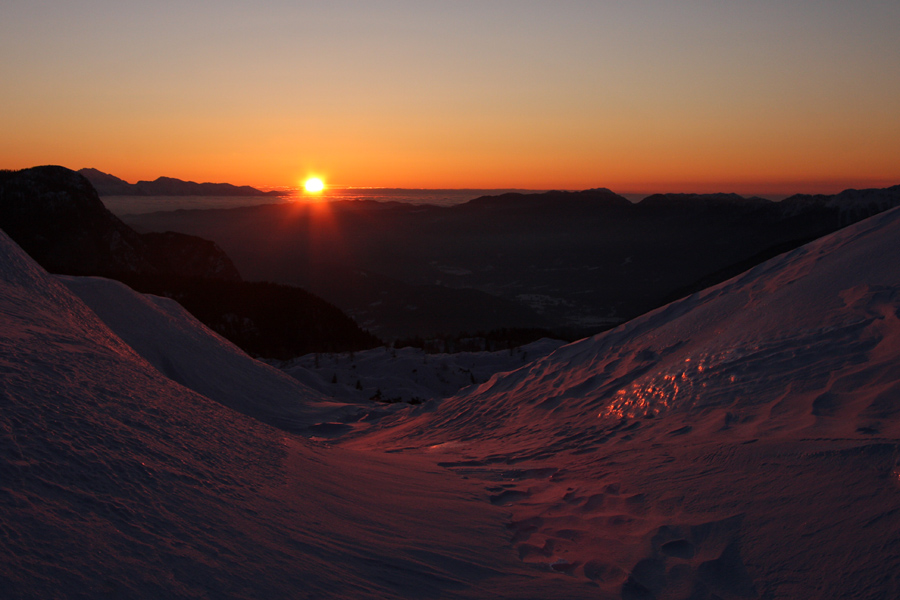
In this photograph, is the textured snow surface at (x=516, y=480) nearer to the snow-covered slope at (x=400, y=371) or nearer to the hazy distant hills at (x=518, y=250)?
the snow-covered slope at (x=400, y=371)

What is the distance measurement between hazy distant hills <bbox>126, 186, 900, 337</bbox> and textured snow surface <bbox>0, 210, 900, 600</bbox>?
1827 cm

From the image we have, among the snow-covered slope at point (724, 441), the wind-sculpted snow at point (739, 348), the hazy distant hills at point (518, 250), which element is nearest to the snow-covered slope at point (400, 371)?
the wind-sculpted snow at point (739, 348)

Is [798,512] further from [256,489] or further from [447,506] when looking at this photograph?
[256,489]

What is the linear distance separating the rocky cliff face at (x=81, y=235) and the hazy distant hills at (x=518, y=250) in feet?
28.0

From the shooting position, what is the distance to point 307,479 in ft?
10.7

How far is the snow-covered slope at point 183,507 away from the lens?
1800 millimetres

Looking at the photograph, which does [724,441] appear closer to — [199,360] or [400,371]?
[199,360]

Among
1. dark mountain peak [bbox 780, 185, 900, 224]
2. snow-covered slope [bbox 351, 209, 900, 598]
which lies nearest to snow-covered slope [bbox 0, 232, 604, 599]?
snow-covered slope [bbox 351, 209, 900, 598]

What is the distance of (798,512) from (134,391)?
3.37 metres

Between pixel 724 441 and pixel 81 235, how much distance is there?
2677cm

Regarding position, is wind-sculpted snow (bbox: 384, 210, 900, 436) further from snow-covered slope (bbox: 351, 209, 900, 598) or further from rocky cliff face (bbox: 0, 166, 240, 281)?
rocky cliff face (bbox: 0, 166, 240, 281)

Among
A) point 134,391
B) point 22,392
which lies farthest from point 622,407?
point 22,392

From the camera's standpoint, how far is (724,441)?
3.46 metres

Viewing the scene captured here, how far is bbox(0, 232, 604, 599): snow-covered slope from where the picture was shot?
5.90 ft
